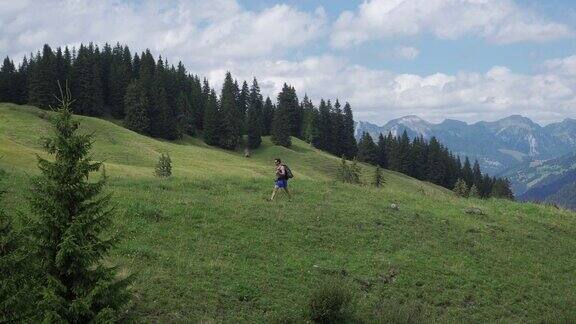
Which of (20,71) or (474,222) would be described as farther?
(20,71)

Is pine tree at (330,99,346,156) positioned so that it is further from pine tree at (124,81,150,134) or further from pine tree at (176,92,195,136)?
pine tree at (124,81,150,134)

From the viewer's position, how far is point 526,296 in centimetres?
2084

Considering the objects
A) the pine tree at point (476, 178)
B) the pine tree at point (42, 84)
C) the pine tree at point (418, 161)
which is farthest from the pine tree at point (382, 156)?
the pine tree at point (42, 84)

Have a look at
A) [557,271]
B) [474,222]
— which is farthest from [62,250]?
[474,222]

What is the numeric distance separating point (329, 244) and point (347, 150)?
406ft

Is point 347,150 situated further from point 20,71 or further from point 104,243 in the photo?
point 104,243

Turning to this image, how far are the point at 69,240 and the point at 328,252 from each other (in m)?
13.3

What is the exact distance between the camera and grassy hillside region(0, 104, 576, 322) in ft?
55.9

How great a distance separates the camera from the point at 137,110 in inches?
4345

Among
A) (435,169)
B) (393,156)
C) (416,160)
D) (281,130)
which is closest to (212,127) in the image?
(281,130)

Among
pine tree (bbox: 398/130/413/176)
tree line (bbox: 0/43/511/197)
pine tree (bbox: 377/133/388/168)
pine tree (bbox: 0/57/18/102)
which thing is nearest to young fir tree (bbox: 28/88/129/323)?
tree line (bbox: 0/43/511/197)

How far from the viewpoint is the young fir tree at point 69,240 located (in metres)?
10.5

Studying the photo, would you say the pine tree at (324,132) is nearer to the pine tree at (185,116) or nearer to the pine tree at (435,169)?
the pine tree at (435,169)

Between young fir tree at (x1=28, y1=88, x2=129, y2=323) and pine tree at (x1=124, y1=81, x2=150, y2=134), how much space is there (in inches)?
3994
